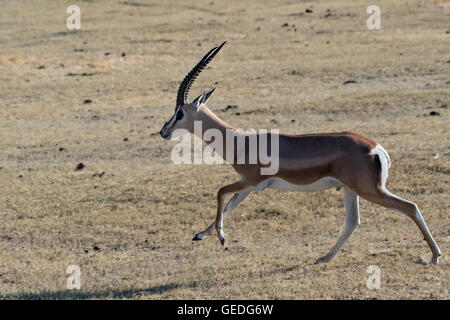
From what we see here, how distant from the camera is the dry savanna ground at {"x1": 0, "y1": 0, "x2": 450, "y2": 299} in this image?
7.70 metres

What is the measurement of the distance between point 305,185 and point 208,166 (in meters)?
4.95

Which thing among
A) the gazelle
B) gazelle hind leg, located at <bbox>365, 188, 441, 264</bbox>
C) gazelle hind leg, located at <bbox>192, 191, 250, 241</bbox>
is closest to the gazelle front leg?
the gazelle

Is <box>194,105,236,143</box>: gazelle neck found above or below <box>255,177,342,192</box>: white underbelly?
above

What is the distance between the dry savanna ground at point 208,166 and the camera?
303 inches

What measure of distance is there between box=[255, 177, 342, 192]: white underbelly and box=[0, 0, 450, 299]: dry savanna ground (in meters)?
0.80

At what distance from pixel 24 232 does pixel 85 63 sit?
1514 centimetres

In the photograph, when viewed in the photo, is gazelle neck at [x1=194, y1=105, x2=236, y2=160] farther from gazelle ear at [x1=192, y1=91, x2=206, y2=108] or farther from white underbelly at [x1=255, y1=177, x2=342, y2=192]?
white underbelly at [x1=255, y1=177, x2=342, y2=192]

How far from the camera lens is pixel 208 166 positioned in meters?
12.4

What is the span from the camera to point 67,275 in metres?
8.03

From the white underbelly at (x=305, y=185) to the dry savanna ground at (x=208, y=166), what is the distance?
804mm

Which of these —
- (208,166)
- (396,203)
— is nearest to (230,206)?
(396,203)

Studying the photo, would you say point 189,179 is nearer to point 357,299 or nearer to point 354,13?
point 357,299

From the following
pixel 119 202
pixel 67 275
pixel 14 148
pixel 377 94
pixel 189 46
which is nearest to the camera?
pixel 67 275
